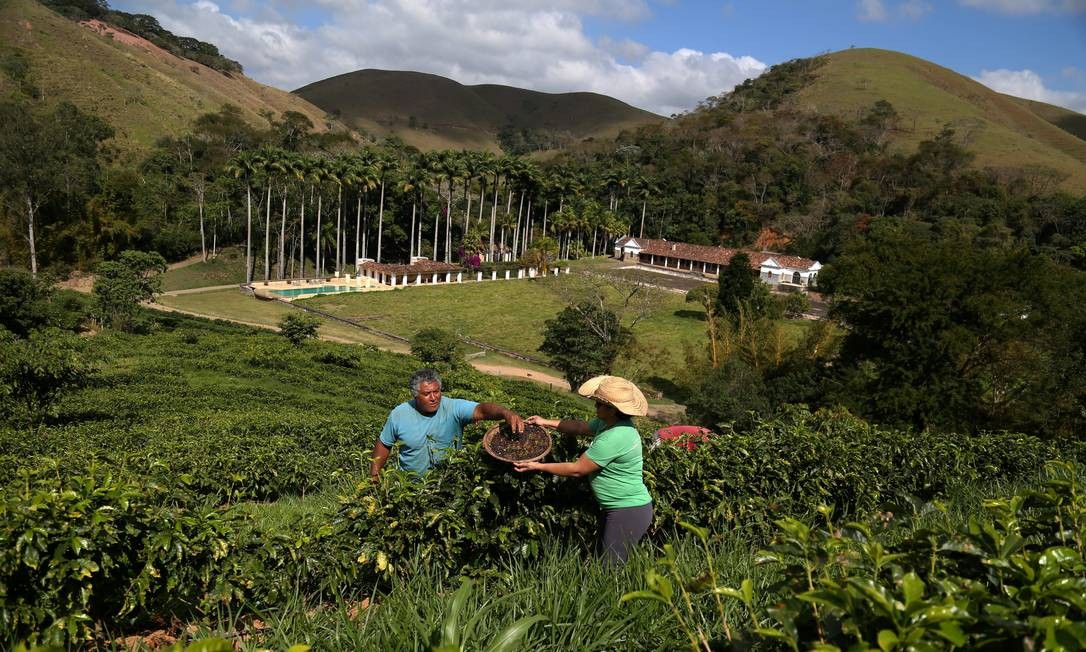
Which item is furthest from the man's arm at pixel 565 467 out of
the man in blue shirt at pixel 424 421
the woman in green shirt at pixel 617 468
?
the man in blue shirt at pixel 424 421

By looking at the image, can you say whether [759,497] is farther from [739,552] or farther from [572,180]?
[572,180]

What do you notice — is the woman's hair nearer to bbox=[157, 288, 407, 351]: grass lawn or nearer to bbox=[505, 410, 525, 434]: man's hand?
bbox=[505, 410, 525, 434]: man's hand

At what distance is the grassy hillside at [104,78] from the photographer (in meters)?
69.5

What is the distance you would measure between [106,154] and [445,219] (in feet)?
110

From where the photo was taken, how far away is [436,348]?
29.3 metres

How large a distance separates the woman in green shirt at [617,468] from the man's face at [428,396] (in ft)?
4.26

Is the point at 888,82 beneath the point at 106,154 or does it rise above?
above

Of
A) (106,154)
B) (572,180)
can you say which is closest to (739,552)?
(572,180)

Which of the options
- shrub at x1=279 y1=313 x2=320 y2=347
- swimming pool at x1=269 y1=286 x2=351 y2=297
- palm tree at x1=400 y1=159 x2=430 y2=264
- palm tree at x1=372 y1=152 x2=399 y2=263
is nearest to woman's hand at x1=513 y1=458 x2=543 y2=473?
shrub at x1=279 y1=313 x2=320 y2=347

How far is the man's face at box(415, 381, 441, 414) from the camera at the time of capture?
4.73 m

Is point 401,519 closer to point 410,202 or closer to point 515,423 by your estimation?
point 515,423

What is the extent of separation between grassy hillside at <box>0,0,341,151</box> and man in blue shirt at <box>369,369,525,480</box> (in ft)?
254

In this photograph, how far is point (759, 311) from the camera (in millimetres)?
38438

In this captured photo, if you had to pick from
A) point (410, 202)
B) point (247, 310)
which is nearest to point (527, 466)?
point (247, 310)
